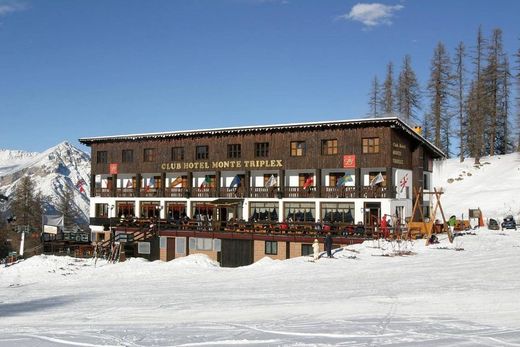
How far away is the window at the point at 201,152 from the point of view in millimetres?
46438

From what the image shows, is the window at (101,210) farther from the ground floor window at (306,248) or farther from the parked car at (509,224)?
the parked car at (509,224)

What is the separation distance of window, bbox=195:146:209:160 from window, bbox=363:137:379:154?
557 inches

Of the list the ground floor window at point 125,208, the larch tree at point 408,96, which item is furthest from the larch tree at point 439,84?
the ground floor window at point 125,208

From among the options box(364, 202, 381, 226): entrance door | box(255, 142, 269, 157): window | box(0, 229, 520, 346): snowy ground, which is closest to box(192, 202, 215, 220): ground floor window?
box(255, 142, 269, 157): window

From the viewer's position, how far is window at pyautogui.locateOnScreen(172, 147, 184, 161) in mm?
47522

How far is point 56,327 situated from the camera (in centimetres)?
1398

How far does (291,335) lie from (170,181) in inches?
1513

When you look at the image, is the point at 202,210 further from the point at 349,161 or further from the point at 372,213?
the point at 372,213

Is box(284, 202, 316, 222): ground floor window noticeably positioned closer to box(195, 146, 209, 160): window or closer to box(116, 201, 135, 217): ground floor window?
box(195, 146, 209, 160): window

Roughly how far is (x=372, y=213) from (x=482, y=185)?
2567 centimetres

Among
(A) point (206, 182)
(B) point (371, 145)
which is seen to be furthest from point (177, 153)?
(B) point (371, 145)

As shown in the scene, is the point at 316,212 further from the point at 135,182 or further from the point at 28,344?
the point at 28,344

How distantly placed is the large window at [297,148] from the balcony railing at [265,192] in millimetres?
2754

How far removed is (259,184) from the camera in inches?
1757
